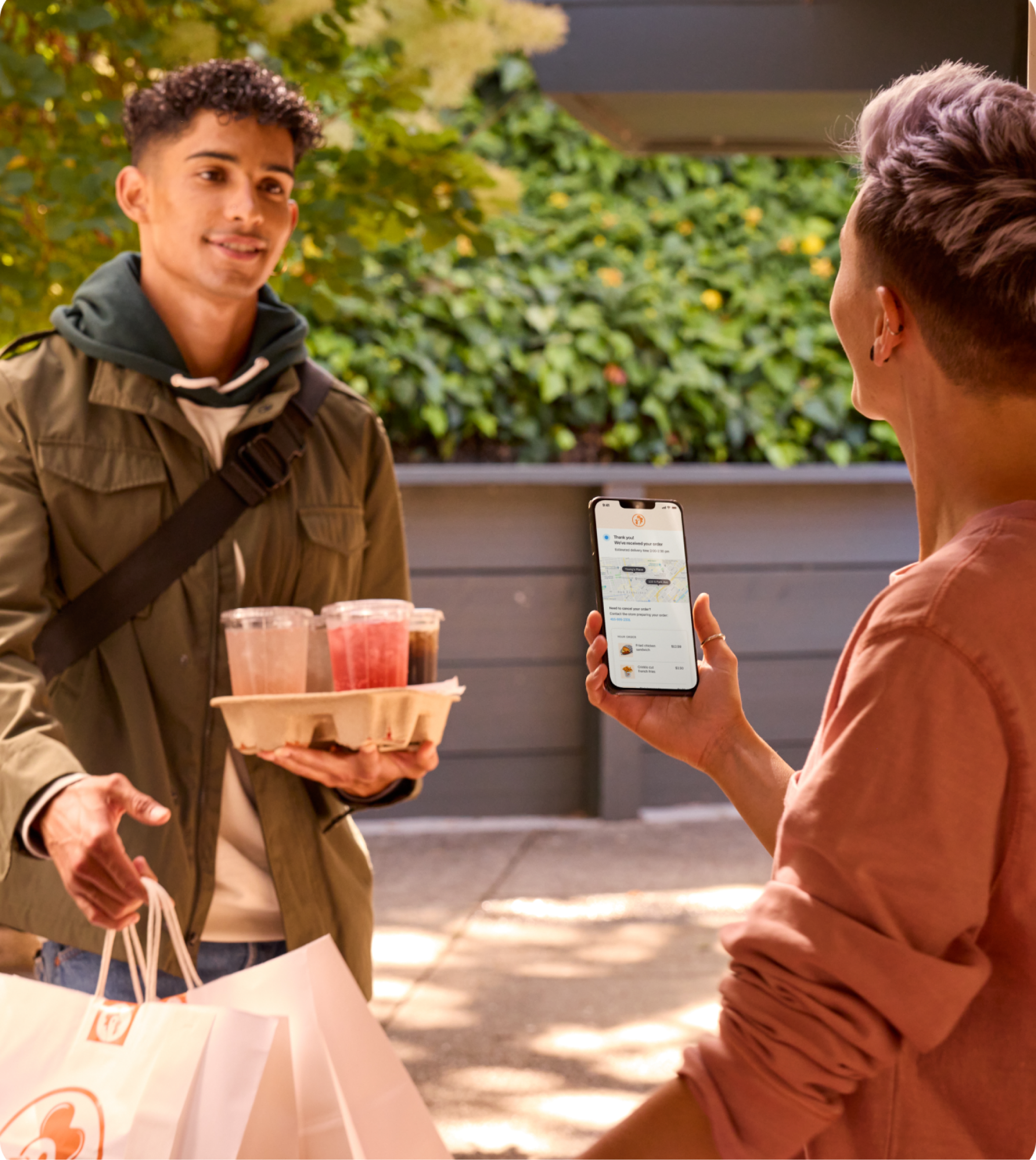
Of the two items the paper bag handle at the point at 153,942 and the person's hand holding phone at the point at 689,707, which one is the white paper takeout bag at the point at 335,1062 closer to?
the paper bag handle at the point at 153,942

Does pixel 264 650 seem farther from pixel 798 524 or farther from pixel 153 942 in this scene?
pixel 798 524

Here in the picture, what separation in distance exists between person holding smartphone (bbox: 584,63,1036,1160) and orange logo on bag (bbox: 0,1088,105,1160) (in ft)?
2.14

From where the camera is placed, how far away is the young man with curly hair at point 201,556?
191 cm

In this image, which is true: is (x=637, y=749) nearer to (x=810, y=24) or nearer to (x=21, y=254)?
(x=810, y=24)

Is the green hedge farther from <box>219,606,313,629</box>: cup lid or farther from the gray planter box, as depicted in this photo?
<box>219,606,313,629</box>: cup lid

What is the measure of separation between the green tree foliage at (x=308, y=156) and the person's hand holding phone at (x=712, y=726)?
190 centimetres

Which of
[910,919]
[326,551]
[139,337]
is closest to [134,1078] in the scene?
[910,919]

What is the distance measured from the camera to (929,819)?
907mm

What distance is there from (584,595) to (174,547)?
13.1ft

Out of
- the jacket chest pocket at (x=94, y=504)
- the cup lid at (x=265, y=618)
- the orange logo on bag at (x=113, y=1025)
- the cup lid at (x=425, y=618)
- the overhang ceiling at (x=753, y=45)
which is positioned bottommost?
the orange logo on bag at (x=113, y=1025)

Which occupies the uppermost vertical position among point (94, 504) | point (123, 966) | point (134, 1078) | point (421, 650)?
point (94, 504)

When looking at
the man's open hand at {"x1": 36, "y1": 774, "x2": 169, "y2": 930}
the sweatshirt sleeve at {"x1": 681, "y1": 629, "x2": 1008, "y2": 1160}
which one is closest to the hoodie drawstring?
the man's open hand at {"x1": 36, "y1": 774, "x2": 169, "y2": 930}

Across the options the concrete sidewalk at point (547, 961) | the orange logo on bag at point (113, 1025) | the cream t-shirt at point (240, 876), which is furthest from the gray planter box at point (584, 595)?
the orange logo on bag at point (113, 1025)

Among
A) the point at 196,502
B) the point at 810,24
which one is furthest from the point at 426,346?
the point at 196,502
